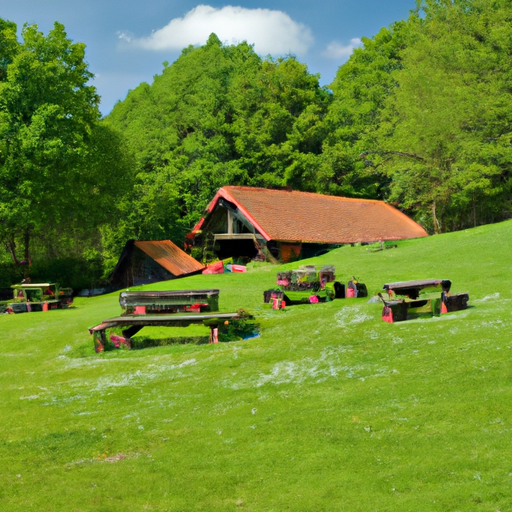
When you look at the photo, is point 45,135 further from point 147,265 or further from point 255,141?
point 255,141

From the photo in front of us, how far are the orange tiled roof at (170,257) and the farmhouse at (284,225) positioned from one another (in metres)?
2.55

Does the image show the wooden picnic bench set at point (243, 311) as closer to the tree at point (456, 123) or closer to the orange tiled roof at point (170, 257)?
the orange tiled roof at point (170, 257)

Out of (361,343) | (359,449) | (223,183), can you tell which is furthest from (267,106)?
(359,449)

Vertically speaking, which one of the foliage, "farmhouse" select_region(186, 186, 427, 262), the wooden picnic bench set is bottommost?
the wooden picnic bench set

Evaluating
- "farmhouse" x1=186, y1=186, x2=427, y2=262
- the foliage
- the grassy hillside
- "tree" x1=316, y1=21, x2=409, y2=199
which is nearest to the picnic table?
the grassy hillside

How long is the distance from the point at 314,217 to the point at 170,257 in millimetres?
10717

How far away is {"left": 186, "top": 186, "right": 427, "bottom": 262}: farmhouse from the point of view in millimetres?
37656

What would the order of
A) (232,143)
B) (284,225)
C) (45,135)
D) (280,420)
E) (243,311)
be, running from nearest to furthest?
(280,420)
(243,311)
(45,135)
(284,225)
(232,143)

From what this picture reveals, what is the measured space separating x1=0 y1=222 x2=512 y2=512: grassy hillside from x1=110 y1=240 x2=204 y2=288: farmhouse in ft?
67.9

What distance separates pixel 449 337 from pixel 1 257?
128ft

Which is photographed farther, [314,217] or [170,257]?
[314,217]

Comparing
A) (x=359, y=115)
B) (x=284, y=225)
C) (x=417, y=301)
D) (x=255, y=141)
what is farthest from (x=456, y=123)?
(x=417, y=301)

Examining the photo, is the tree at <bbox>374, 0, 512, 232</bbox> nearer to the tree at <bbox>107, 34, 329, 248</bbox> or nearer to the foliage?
the tree at <bbox>107, 34, 329, 248</bbox>

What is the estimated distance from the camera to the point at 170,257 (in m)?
38.8
